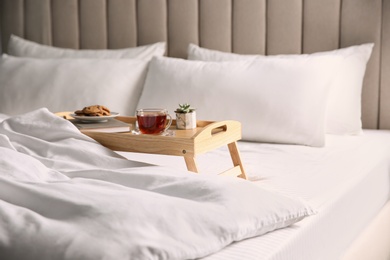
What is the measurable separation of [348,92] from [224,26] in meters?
0.75

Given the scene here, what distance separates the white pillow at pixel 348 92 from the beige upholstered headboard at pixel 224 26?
100 mm

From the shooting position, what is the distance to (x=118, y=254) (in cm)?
112

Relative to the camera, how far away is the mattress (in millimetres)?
1413

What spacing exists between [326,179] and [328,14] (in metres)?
1.13

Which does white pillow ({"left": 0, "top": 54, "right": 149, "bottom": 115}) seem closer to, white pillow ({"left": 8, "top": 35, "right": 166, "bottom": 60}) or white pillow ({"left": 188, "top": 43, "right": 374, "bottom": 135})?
white pillow ({"left": 8, "top": 35, "right": 166, "bottom": 60})

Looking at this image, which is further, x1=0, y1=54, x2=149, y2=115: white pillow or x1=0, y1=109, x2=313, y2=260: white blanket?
x1=0, y1=54, x2=149, y2=115: white pillow

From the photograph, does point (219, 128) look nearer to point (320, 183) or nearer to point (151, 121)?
point (151, 121)

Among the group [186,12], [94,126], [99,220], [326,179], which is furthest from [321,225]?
[186,12]

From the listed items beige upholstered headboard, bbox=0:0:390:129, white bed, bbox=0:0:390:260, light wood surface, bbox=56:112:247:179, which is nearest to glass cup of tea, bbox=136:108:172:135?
light wood surface, bbox=56:112:247:179

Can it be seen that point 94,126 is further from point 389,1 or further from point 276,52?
point 389,1

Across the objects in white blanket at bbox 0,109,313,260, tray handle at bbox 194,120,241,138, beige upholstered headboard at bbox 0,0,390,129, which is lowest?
white blanket at bbox 0,109,313,260

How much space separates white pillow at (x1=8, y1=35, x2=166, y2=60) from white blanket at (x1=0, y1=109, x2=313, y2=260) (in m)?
1.52

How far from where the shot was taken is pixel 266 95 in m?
2.46

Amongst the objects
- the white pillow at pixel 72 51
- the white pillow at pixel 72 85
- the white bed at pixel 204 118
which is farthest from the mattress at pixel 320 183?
the white pillow at pixel 72 51
